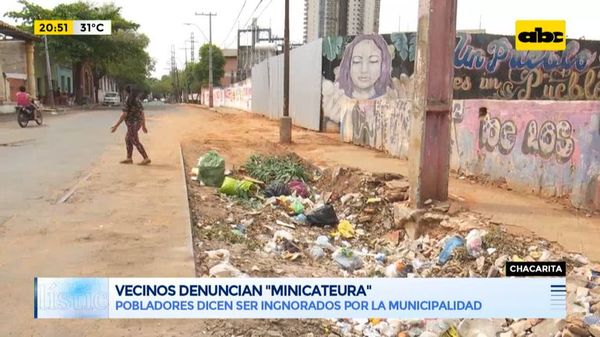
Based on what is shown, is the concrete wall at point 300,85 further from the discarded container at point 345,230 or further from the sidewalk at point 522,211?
the discarded container at point 345,230

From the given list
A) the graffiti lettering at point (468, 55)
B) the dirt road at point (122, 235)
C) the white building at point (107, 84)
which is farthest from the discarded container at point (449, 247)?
the white building at point (107, 84)

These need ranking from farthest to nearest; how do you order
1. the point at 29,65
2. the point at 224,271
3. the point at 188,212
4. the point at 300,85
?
the point at 29,65 < the point at 300,85 < the point at 188,212 < the point at 224,271

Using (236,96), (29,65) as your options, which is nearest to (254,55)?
(236,96)

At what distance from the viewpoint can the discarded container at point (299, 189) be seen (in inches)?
362

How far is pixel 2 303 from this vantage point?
3.77 metres

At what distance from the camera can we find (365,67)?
18781 millimetres

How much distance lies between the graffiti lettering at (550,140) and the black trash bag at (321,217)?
9.95ft

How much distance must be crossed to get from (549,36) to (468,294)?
6982 millimetres

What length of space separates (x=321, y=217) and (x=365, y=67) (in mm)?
11862

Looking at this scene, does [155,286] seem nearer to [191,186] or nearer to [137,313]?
[137,313]

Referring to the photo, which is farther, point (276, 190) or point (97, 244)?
point (276, 190)

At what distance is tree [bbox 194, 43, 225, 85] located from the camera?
69000mm

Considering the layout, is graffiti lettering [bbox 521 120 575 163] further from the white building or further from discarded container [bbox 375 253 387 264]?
the white building

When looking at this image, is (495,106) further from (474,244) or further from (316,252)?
(316,252)
